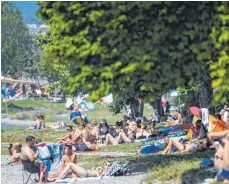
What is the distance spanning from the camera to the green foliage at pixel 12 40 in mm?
109812

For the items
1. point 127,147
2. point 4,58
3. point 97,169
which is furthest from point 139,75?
point 4,58

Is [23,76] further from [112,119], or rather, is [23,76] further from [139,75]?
[139,75]

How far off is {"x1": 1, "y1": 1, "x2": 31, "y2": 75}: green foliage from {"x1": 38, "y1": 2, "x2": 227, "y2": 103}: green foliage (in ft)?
313

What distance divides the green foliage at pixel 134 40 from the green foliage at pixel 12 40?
9538cm

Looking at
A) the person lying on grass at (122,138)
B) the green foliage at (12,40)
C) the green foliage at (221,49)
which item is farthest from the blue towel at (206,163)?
the green foliage at (12,40)

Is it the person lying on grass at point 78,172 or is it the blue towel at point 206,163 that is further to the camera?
the person lying on grass at point 78,172

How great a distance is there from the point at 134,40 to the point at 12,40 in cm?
10685

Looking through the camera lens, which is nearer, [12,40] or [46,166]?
[46,166]

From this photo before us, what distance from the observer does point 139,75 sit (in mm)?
13961

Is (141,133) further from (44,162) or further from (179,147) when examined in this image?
(44,162)

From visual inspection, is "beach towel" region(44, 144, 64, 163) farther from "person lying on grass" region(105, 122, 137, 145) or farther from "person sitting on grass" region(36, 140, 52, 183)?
"person lying on grass" region(105, 122, 137, 145)

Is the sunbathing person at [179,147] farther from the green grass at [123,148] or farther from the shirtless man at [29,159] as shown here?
the shirtless man at [29,159]

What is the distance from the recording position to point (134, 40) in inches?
508

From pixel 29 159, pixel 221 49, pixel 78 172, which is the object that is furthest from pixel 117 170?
pixel 221 49
